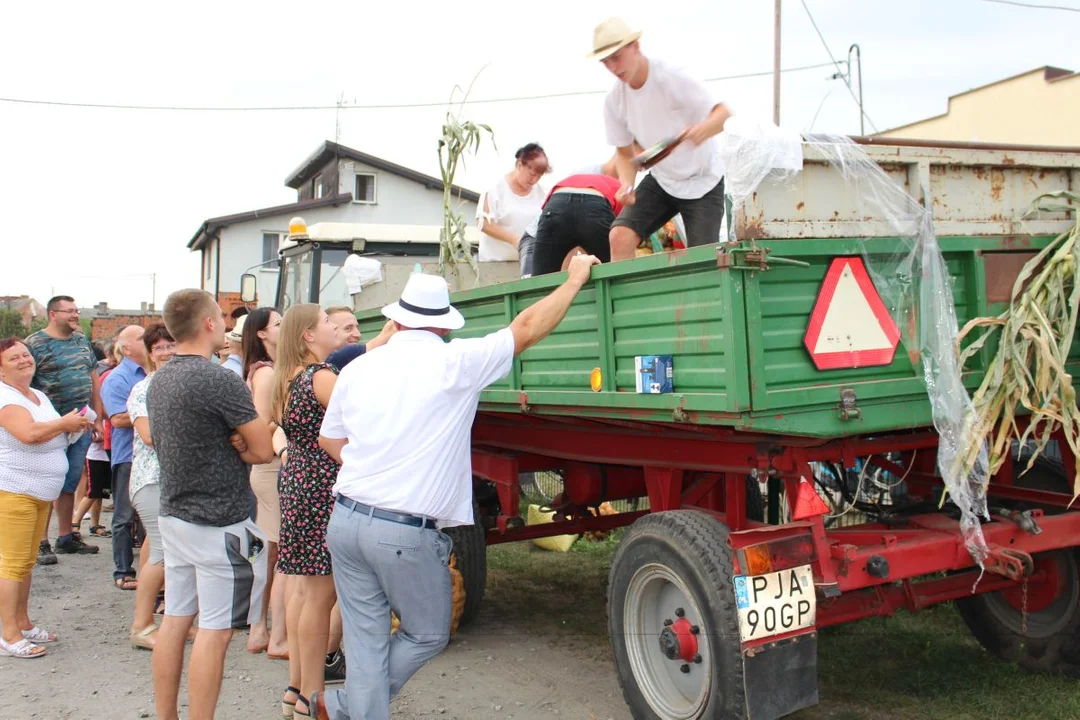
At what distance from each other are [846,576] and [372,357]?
191 centimetres

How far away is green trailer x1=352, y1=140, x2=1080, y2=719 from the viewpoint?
10.7ft

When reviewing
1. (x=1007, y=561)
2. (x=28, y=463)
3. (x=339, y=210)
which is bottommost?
(x=1007, y=561)

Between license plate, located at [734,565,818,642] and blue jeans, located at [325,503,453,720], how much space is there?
1075 millimetres

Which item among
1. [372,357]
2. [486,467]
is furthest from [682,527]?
[486,467]

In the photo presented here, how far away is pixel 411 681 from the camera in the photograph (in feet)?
16.2

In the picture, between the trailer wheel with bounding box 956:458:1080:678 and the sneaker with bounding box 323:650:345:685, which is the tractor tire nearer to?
the sneaker with bounding box 323:650:345:685

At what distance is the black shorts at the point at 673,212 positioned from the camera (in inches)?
180

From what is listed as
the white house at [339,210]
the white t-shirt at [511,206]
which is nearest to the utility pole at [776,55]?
the white t-shirt at [511,206]

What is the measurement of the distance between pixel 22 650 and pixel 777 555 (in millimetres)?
4470

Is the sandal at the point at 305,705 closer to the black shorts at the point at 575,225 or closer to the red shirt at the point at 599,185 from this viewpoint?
the black shorts at the point at 575,225

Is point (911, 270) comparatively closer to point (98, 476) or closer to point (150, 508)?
point (150, 508)

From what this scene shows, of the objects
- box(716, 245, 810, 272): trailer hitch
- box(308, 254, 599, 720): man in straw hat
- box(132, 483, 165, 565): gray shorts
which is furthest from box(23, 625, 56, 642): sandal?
box(716, 245, 810, 272): trailer hitch

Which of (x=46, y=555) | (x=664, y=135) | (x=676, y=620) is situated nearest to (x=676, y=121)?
(x=664, y=135)

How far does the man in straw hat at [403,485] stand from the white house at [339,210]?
25.6 m
